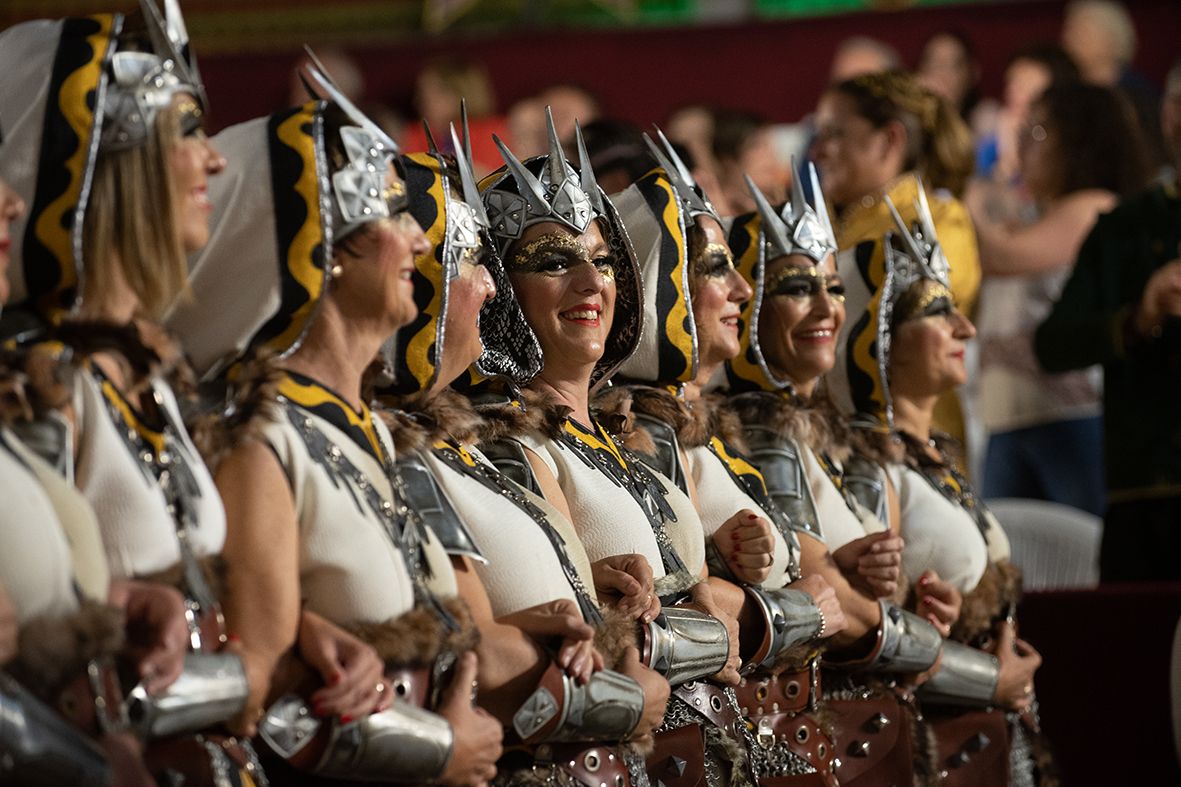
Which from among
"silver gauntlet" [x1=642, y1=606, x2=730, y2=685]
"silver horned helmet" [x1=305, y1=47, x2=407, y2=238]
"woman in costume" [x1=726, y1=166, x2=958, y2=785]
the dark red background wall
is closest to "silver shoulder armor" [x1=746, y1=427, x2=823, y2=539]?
"woman in costume" [x1=726, y1=166, x2=958, y2=785]

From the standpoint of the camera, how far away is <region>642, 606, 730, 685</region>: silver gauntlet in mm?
3578

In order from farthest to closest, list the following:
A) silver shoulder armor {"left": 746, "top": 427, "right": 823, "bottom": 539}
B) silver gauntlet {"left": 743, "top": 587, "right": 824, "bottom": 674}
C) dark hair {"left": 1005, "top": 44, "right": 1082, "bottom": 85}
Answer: dark hair {"left": 1005, "top": 44, "right": 1082, "bottom": 85} < silver shoulder armor {"left": 746, "top": 427, "right": 823, "bottom": 539} < silver gauntlet {"left": 743, "top": 587, "right": 824, "bottom": 674}

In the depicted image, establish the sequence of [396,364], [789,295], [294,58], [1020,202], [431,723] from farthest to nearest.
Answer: [294,58] < [1020,202] < [789,295] < [396,364] < [431,723]

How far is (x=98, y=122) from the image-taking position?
8.96ft

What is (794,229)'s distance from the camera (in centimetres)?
464

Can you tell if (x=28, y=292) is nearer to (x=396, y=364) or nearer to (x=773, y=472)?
(x=396, y=364)

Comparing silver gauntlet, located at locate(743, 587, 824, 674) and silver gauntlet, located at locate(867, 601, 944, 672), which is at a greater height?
silver gauntlet, located at locate(743, 587, 824, 674)

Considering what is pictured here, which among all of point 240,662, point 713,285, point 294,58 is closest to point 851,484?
point 713,285

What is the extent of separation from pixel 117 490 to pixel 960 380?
2.98 metres

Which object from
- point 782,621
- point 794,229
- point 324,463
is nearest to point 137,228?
point 324,463

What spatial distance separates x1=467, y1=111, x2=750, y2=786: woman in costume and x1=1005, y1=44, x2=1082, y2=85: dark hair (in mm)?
5120

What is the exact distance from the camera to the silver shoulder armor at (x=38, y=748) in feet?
7.53

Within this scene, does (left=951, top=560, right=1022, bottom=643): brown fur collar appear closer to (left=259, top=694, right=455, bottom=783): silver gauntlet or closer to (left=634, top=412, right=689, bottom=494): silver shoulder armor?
(left=634, top=412, right=689, bottom=494): silver shoulder armor

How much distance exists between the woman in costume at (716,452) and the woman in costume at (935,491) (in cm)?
54
